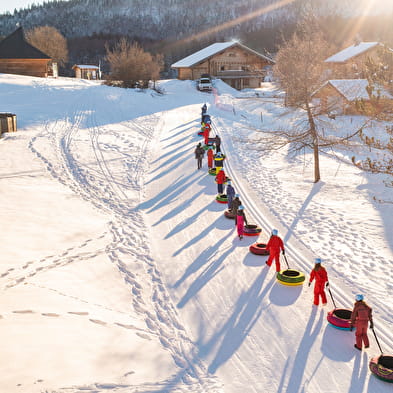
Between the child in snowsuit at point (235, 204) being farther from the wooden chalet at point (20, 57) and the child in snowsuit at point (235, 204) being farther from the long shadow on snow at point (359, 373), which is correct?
the wooden chalet at point (20, 57)

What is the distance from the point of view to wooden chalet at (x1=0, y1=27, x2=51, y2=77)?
44125 millimetres

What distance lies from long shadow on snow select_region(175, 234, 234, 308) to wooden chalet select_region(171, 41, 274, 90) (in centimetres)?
4839

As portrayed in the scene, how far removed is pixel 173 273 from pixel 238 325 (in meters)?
2.77

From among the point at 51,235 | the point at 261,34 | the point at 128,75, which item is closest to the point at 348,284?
the point at 51,235

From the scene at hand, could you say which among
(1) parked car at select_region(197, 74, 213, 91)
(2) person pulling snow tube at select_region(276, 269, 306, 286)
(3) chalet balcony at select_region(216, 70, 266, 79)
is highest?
(3) chalet balcony at select_region(216, 70, 266, 79)

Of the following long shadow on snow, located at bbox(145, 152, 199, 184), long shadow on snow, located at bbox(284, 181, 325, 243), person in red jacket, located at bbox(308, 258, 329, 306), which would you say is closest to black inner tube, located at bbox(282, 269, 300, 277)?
person in red jacket, located at bbox(308, 258, 329, 306)

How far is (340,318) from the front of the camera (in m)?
8.59

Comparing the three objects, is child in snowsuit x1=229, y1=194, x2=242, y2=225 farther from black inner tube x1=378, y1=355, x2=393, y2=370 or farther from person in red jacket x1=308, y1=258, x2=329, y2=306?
black inner tube x1=378, y1=355, x2=393, y2=370

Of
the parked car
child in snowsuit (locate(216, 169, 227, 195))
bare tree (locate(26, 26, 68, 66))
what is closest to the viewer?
child in snowsuit (locate(216, 169, 227, 195))

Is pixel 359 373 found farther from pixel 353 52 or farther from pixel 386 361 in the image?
pixel 353 52

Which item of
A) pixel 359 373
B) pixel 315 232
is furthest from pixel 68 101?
pixel 359 373

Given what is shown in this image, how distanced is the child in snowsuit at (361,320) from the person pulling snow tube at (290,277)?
2.16 metres

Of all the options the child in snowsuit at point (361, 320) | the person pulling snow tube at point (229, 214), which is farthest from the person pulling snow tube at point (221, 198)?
the child in snowsuit at point (361, 320)

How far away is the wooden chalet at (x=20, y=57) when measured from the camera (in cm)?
4412
